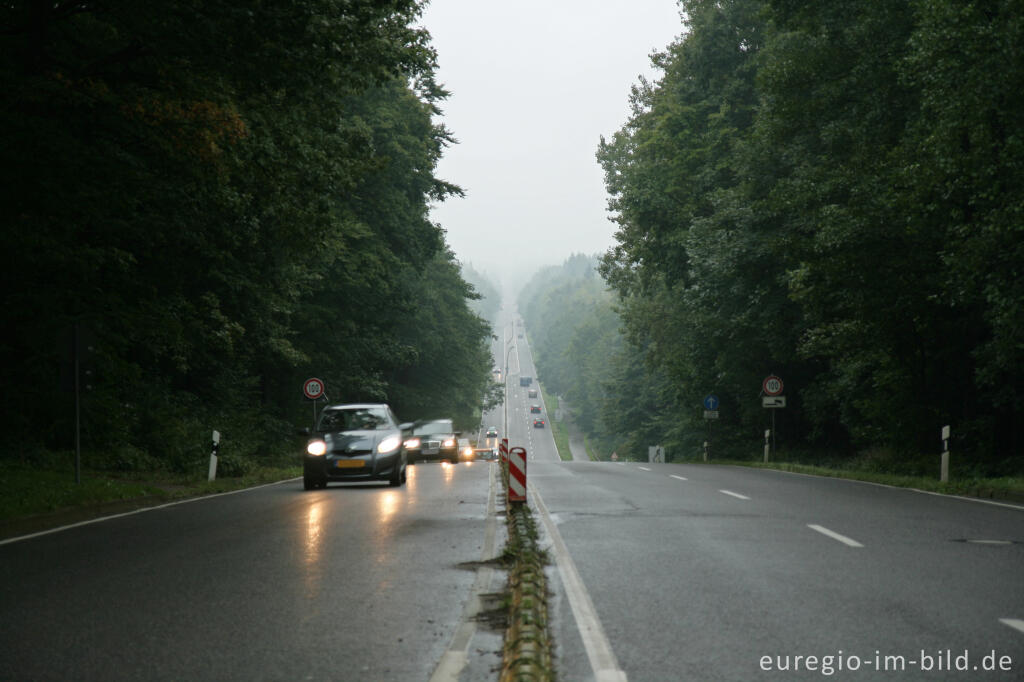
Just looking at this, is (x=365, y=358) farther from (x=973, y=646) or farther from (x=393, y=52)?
(x=973, y=646)

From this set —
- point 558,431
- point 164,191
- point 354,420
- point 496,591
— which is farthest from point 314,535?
point 558,431

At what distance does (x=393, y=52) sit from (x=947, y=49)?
10.5 metres

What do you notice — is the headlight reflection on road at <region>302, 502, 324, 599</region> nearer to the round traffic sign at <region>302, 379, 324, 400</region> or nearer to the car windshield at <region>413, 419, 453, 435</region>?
the round traffic sign at <region>302, 379, 324, 400</region>

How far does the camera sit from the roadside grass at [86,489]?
13.2 m

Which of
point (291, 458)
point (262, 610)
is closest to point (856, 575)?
point (262, 610)

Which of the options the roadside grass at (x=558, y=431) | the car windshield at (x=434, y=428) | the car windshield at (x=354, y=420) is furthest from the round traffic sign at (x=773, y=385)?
the roadside grass at (x=558, y=431)

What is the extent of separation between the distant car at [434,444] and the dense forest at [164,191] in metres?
7.82

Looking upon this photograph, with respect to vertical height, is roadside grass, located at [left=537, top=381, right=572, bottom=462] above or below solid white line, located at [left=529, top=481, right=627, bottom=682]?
below

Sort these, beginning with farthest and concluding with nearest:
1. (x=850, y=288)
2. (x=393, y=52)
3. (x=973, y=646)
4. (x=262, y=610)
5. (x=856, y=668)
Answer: (x=850, y=288)
(x=393, y=52)
(x=262, y=610)
(x=973, y=646)
(x=856, y=668)

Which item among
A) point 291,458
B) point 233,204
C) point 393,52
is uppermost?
point 393,52

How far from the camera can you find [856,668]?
5.18 m

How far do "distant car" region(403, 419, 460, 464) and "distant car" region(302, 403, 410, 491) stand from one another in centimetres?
1746

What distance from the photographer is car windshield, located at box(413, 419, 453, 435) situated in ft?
126

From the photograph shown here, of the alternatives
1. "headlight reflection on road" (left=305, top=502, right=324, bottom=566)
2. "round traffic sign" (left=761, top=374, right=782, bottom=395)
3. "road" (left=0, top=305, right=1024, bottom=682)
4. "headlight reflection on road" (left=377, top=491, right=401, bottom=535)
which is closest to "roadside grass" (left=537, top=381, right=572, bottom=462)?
"round traffic sign" (left=761, top=374, right=782, bottom=395)
